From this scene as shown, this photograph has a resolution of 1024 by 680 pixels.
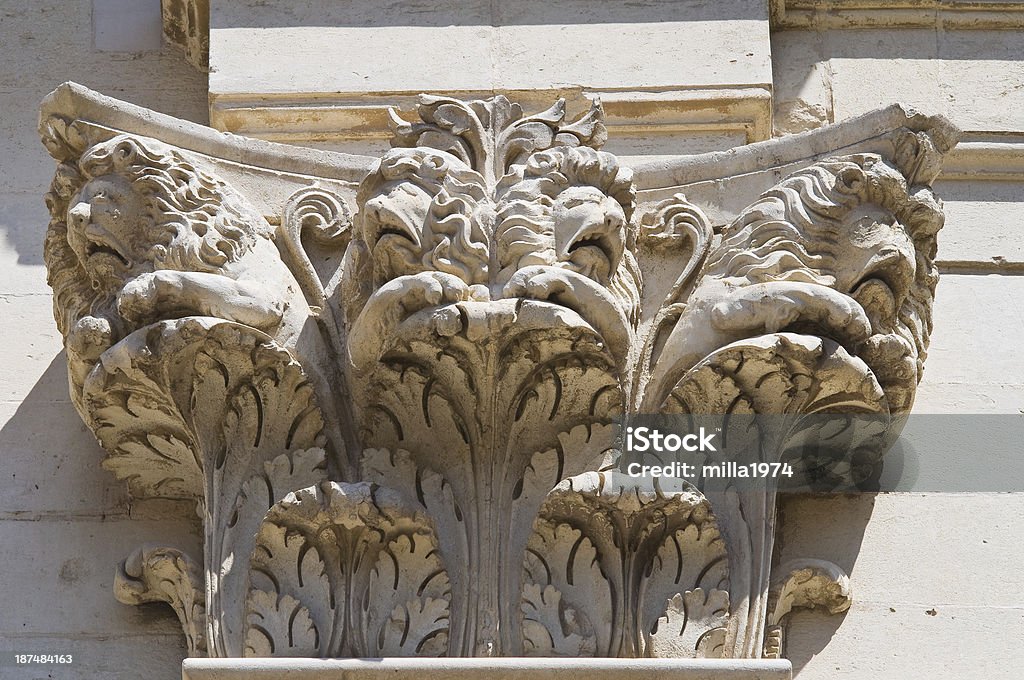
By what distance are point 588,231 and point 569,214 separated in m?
0.06

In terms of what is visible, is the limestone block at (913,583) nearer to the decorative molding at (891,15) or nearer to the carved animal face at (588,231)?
the carved animal face at (588,231)

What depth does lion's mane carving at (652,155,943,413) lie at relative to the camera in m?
4.37

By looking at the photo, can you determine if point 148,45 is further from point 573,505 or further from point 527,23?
point 573,505

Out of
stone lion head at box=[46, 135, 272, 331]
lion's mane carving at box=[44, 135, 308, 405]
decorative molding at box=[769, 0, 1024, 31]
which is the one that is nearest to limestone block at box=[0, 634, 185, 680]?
lion's mane carving at box=[44, 135, 308, 405]

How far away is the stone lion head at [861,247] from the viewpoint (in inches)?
175

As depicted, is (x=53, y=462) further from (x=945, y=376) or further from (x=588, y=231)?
(x=945, y=376)

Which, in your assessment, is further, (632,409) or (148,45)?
(148,45)

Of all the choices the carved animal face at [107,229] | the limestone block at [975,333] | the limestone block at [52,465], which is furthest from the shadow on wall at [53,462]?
the limestone block at [975,333]

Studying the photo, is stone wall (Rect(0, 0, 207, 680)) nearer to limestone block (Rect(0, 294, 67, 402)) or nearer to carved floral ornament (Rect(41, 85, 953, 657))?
limestone block (Rect(0, 294, 67, 402))

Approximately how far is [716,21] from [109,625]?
→ 207cm

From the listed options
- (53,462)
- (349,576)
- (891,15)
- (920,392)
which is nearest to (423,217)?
(349,576)

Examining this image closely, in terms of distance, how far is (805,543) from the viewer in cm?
459

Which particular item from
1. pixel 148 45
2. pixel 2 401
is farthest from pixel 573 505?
pixel 148 45

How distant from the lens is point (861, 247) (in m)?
4.46
